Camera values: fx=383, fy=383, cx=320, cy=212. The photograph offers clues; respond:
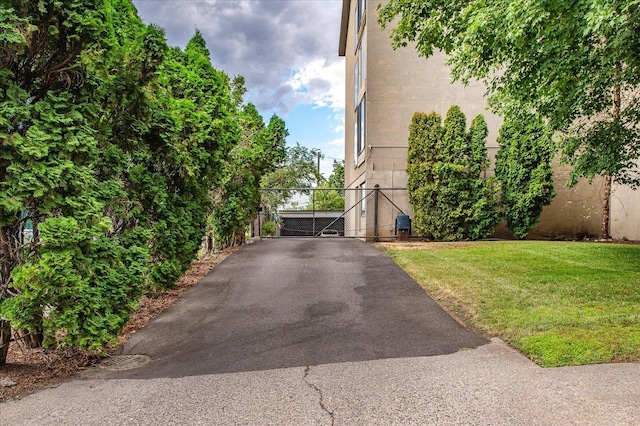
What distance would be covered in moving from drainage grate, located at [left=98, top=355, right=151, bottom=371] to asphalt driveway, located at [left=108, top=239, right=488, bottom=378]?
0.10m

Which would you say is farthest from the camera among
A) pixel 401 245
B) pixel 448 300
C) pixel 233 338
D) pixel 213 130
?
pixel 401 245

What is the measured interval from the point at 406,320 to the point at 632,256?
243 inches

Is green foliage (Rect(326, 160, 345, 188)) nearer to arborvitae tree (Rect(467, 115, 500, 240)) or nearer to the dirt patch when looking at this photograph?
arborvitae tree (Rect(467, 115, 500, 240))

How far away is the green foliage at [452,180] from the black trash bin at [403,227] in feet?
1.38

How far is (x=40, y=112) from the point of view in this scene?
313 centimetres

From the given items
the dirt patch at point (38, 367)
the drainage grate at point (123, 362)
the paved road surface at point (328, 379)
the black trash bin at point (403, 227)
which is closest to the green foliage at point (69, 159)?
the dirt patch at point (38, 367)

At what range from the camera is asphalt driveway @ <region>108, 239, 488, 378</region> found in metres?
3.78

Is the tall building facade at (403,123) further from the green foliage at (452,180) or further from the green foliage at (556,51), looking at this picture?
the green foliage at (556,51)

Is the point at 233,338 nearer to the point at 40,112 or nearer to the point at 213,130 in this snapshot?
the point at 40,112

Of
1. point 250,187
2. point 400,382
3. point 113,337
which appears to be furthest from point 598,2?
point 250,187

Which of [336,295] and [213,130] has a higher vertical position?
[213,130]

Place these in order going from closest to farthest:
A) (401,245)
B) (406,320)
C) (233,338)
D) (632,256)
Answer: (233,338) < (406,320) < (632,256) < (401,245)

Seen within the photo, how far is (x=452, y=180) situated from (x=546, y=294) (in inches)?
246

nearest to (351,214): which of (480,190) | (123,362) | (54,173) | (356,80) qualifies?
(356,80)
